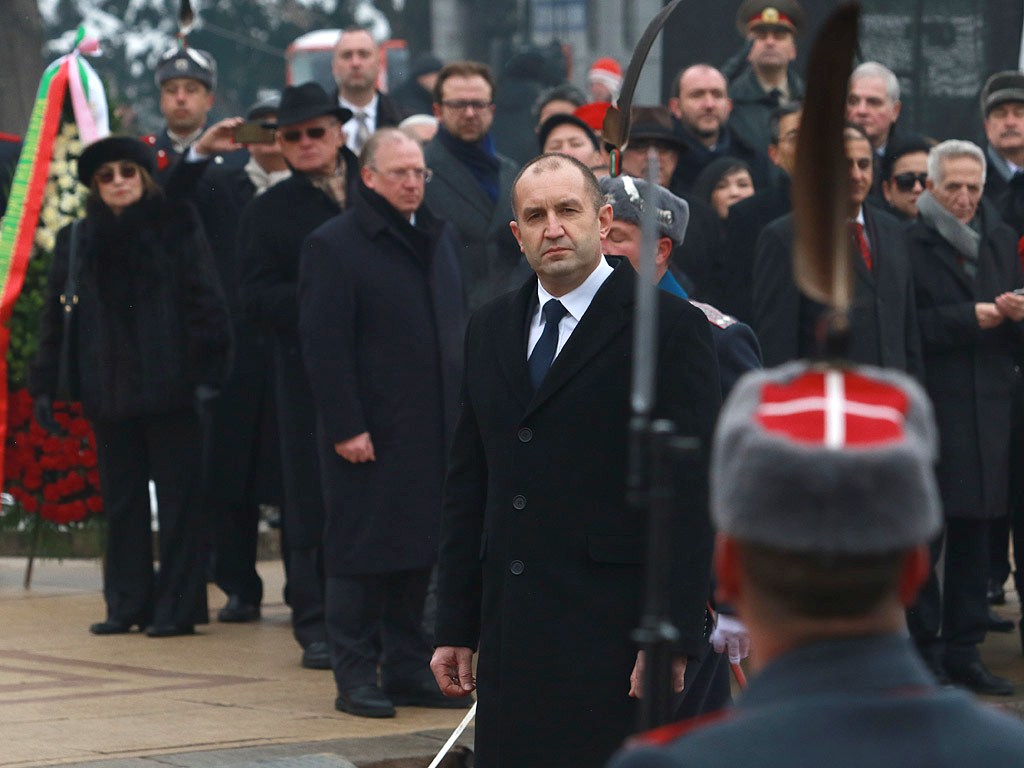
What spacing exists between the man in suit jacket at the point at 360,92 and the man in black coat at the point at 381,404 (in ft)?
9.18

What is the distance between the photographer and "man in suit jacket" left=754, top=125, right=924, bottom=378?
863 cm

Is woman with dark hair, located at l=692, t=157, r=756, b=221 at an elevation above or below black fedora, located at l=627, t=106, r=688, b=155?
below

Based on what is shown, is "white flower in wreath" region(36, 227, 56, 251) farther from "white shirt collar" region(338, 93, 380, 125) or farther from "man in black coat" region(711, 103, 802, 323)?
"man in black coat" region(711, 103, 802, 323)

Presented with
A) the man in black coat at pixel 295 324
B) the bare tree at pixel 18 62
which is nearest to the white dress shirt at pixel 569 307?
the man in black coat at pixel 295 324

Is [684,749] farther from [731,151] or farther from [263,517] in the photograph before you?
[263,517]

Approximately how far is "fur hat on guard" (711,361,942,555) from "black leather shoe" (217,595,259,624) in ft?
28.6

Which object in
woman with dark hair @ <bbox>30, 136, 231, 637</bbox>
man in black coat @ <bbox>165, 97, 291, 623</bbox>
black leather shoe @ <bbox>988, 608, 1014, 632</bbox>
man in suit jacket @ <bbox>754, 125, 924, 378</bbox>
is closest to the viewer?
man in suit jacket @ <bbox>754, 125, 924, 378</bbox>

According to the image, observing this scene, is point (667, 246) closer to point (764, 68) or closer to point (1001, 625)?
point (1001, 625)

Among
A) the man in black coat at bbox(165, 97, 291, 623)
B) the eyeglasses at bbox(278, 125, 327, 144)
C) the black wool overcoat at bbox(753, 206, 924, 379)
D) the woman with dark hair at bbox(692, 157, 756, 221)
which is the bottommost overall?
the man in black coat at bbox(165, 97, 291, 623)

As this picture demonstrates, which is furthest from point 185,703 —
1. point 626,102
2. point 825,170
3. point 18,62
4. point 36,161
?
point 18,62

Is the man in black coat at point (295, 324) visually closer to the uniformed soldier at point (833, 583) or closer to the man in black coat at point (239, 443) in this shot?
the man in black coat at point (239, 443)

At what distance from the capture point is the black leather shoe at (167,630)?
1018cm

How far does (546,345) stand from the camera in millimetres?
5422

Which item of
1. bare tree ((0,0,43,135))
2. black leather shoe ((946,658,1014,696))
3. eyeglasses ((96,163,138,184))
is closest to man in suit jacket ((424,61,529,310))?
eyeglasses ((96,163,138,184))
